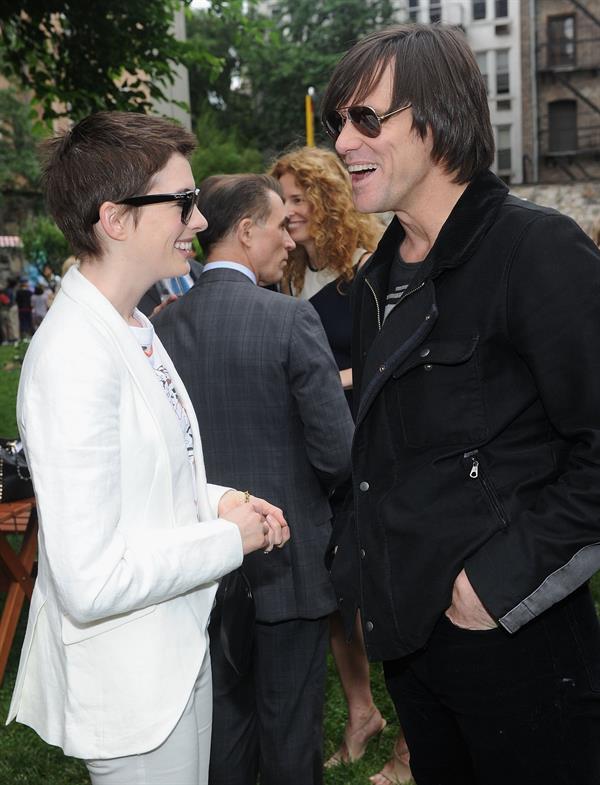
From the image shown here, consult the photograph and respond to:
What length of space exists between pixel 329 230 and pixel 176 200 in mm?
2017

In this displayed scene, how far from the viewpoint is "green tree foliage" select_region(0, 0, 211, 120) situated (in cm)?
909

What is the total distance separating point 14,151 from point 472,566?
39.2 m

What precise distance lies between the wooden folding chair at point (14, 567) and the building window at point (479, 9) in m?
50.3

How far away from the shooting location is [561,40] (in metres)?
47.5

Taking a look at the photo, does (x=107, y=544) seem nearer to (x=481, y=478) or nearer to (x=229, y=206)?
(x=481, y=478)

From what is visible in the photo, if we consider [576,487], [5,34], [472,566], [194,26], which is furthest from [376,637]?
[194,26]

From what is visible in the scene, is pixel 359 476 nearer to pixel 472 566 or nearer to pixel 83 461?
pixel 472 566

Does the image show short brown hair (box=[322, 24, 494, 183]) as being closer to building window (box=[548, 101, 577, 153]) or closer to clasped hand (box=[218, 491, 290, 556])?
clasped hand (box=[218, 491, 290, 556])

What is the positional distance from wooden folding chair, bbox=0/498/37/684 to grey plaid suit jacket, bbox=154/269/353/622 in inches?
73.8

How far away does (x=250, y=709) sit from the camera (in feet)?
10.5

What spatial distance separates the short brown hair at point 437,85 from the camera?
6.52 feet

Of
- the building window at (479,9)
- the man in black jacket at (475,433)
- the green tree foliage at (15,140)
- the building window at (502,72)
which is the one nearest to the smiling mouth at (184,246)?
the man in black jacket at (475,433)

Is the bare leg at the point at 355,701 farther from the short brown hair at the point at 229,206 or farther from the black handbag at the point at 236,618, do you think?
the short brown hair at the point at 229,206

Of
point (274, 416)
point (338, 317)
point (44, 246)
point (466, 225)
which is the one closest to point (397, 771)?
point (274, 416)
